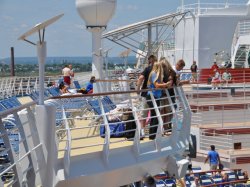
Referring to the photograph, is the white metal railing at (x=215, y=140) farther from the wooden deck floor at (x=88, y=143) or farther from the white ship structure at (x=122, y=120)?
the wooden deck floor at (x=88, y=143)

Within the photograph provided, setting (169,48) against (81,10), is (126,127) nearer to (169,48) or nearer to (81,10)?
(81,10)

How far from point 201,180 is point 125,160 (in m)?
8.19

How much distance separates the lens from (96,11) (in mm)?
21828

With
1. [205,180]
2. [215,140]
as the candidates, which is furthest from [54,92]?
[215,140]

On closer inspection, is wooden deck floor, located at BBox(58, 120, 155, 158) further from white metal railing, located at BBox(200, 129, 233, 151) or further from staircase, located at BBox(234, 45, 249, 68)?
staircase, located at BBox(234, 45, 249, 68)

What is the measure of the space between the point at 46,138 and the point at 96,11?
15685 millimetres

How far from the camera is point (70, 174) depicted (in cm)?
703

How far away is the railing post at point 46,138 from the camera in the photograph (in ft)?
21.4

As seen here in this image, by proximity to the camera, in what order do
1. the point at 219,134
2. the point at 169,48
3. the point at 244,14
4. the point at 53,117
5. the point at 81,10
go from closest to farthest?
the point at 53,117 → the point at 219,134 → the point at 81,10 → the point at 244,14 → the point at 169,48

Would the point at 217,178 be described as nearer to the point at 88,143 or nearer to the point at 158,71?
the point at 158,71

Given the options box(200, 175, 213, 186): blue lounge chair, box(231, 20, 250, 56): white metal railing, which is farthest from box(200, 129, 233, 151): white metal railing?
box(231, 20, 250, 56): white metal railing

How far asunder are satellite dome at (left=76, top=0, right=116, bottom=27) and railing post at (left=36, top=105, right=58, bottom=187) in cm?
1561

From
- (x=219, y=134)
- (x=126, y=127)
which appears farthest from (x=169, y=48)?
(x=126, y=127)

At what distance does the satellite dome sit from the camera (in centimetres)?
2184
